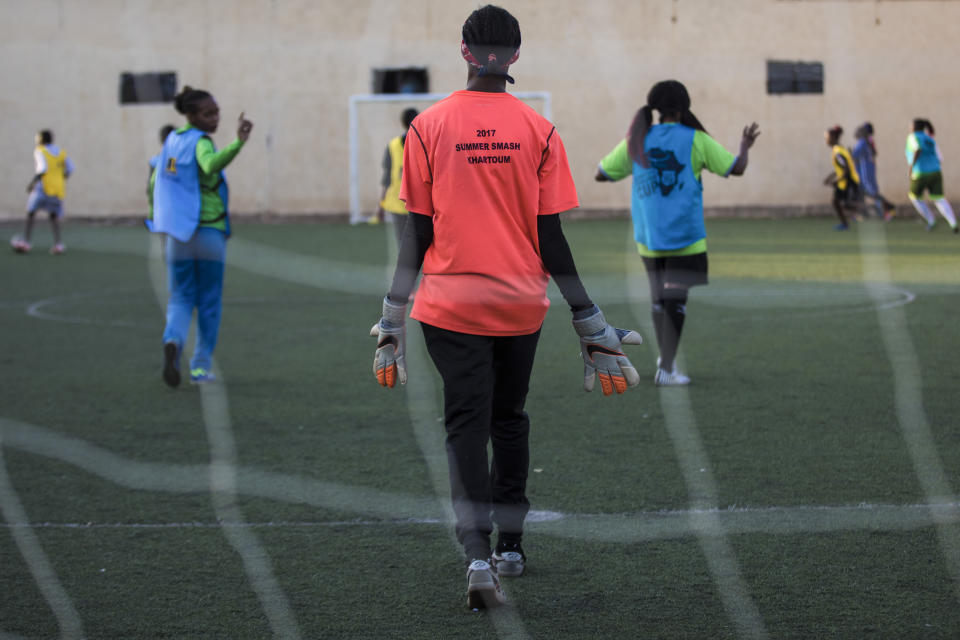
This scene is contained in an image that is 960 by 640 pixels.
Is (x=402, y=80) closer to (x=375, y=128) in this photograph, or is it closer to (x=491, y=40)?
(x=375, y=128)

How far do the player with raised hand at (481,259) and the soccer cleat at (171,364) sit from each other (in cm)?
390

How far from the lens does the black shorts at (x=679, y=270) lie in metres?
6.96

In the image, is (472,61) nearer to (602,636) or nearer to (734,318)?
(602,636)

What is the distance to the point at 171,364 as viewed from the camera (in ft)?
23.8

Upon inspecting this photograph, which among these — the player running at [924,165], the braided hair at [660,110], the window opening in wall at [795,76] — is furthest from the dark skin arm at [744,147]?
the window opening in wall at [795,76]

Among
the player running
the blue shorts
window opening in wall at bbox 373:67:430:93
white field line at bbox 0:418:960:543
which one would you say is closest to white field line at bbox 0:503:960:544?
white field line at bbox 0:418:960:543

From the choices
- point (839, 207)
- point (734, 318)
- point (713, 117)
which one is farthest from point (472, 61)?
point (713, 117)

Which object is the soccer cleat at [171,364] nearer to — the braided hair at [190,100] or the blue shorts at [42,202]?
the braided hair at [190,100]

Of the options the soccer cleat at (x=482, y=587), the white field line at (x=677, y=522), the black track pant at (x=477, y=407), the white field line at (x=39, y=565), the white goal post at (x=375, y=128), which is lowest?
the white field line at (x=677, y=522)

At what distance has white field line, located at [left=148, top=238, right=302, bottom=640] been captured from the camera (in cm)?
361

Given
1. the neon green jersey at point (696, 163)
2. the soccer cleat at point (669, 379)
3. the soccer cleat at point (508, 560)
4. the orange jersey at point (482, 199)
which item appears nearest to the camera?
the orange jersey at point (482, 199)

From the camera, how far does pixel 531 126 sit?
11.6ft

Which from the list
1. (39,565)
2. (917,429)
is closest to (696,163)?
(917,429)

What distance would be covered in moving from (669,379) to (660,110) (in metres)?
1.56
